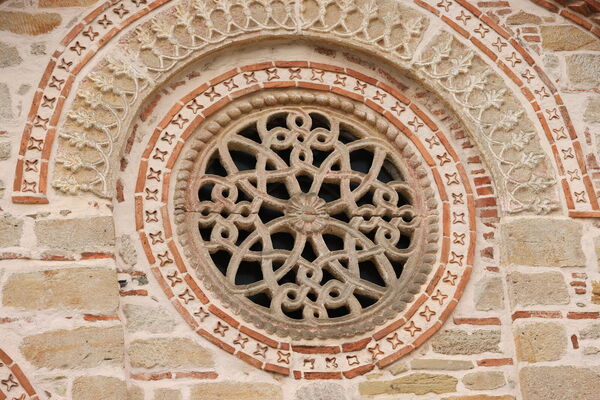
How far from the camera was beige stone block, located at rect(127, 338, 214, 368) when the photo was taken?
7125 millimetres

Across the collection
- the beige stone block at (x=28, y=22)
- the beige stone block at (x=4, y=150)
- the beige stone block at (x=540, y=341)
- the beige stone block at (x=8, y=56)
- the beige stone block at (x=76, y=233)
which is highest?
the beige stone block at (x=28, y=22)

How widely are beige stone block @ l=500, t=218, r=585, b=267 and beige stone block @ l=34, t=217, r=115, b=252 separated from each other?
8.13 feet

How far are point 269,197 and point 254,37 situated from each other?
1.12 m

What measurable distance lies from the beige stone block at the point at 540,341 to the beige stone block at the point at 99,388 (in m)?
2.39

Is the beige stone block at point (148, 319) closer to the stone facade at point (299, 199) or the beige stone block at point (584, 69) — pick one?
the stone facade at point (299, 199)

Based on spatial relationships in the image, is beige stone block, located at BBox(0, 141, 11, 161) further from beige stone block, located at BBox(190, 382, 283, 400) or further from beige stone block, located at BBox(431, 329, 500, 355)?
beige stone block, located at BBox(431, 329, 500, 355)

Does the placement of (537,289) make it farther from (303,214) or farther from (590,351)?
(303,214)

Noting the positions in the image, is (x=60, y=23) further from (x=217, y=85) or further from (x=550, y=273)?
(x=550, y=273)

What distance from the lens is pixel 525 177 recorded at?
8.08m

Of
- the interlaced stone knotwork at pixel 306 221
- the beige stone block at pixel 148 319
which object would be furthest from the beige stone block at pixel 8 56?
the beige stone block at pixel 148 319

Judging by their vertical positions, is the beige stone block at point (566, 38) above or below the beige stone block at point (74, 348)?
above

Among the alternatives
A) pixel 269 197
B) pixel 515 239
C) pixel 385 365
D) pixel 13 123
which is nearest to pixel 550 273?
pixel 515 239

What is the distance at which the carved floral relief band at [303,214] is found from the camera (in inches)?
291

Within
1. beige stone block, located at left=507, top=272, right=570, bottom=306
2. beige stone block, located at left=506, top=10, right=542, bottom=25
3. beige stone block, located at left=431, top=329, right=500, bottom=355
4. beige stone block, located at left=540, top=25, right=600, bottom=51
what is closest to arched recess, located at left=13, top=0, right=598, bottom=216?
beige stone block, located at left=506, top=10, right=542, bottom=25
